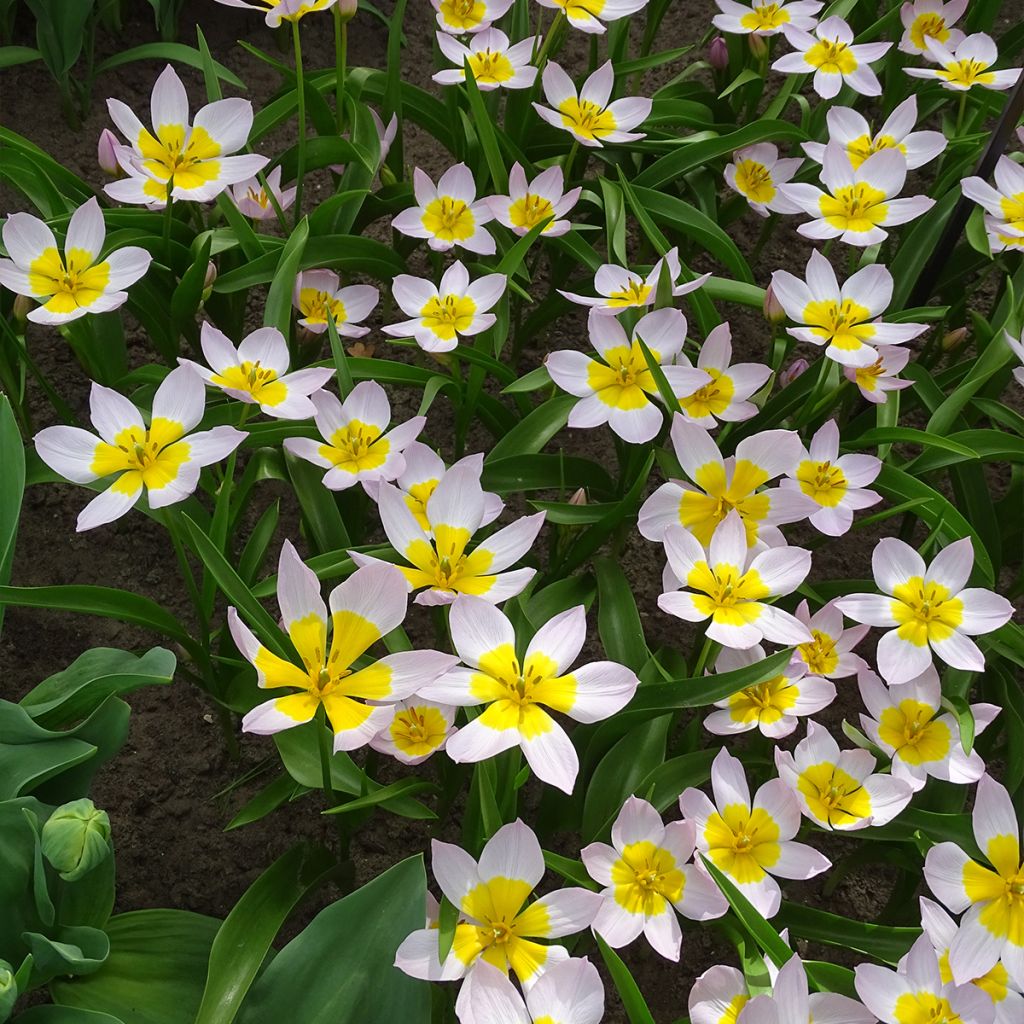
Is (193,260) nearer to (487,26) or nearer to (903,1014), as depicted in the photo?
(487,26)

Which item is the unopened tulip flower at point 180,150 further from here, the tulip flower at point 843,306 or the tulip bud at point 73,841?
the tulip bud at point 73,841

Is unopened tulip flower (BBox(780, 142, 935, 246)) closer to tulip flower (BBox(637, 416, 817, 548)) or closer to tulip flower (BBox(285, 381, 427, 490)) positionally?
tulip flower (BBox(637, 416, 817, 548))

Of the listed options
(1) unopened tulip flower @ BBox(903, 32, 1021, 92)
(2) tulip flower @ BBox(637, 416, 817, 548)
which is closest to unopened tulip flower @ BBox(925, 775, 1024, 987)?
(2) tulip flower @ BBox(637, 416, 817, 548)

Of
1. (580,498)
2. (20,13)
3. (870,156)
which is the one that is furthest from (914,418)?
(20,13)

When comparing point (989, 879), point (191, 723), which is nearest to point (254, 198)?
point (191, 723)

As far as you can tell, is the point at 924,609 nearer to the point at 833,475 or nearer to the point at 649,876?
the point at 833,475

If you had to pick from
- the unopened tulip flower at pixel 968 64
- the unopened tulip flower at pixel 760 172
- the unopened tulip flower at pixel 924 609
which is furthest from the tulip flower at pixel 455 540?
the unopened tulip flower at pixel 968 64
